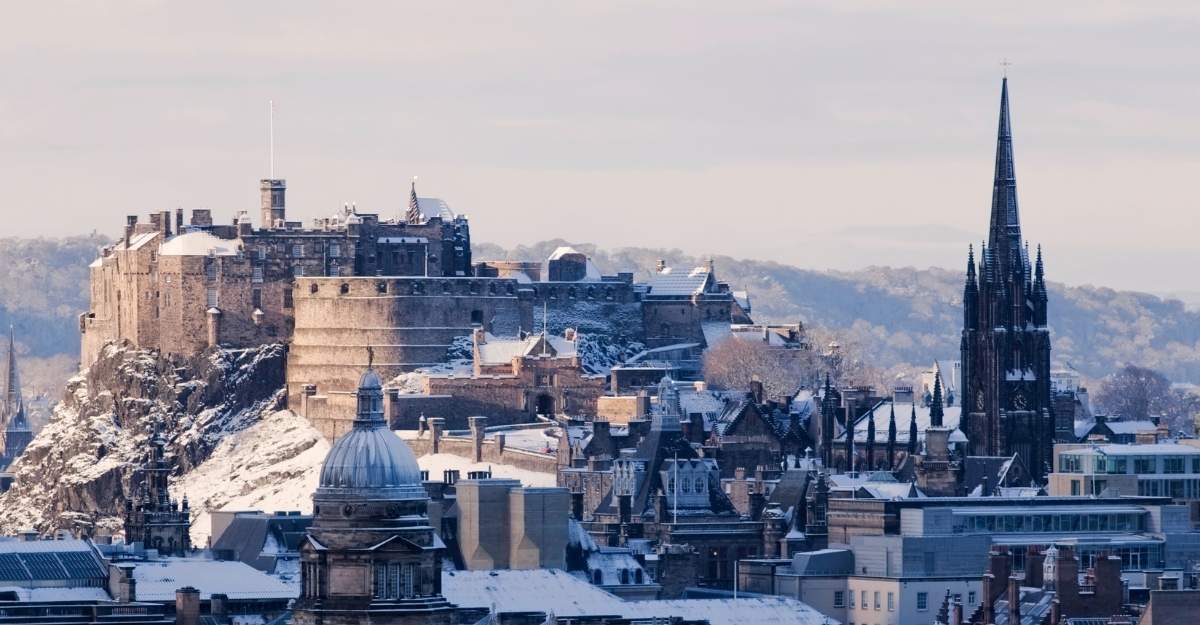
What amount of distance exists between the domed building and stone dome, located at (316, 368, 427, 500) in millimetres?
24

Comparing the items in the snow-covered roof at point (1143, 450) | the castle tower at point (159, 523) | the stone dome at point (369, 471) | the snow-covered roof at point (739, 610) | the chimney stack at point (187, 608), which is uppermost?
the stone dome at point (369, 471)

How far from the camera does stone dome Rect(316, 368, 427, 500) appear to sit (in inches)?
4486

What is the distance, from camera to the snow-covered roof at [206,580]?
468 feet

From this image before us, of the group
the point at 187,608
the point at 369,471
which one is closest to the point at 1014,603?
the point at 369,471

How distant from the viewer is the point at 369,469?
114 metres

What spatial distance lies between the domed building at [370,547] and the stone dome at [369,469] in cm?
2

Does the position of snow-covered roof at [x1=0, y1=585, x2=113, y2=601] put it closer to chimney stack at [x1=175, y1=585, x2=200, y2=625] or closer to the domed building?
chimney stack at [x1=175, y1=585, x2=200, y2=625]

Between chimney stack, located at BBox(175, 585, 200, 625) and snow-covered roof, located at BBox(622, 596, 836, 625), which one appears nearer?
chimney stack, located at BBox(175, 585, 200, 625)

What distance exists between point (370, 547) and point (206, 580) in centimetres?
3304

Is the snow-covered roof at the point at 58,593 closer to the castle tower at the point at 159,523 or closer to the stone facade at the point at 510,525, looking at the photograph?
the castle tower at the point at 159,523

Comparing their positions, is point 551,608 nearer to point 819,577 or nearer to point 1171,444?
point 819,577

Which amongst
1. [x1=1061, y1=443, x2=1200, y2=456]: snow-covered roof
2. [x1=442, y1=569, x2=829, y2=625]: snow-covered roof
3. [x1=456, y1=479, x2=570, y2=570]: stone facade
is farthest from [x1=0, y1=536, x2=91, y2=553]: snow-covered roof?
[x1=1061, y1=443, x2=1200, y2=456]: snow-covered roof

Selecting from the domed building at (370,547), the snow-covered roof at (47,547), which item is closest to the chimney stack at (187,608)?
the snow-covered roof at (47,547)

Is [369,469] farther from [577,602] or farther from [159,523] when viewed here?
[159,523]
